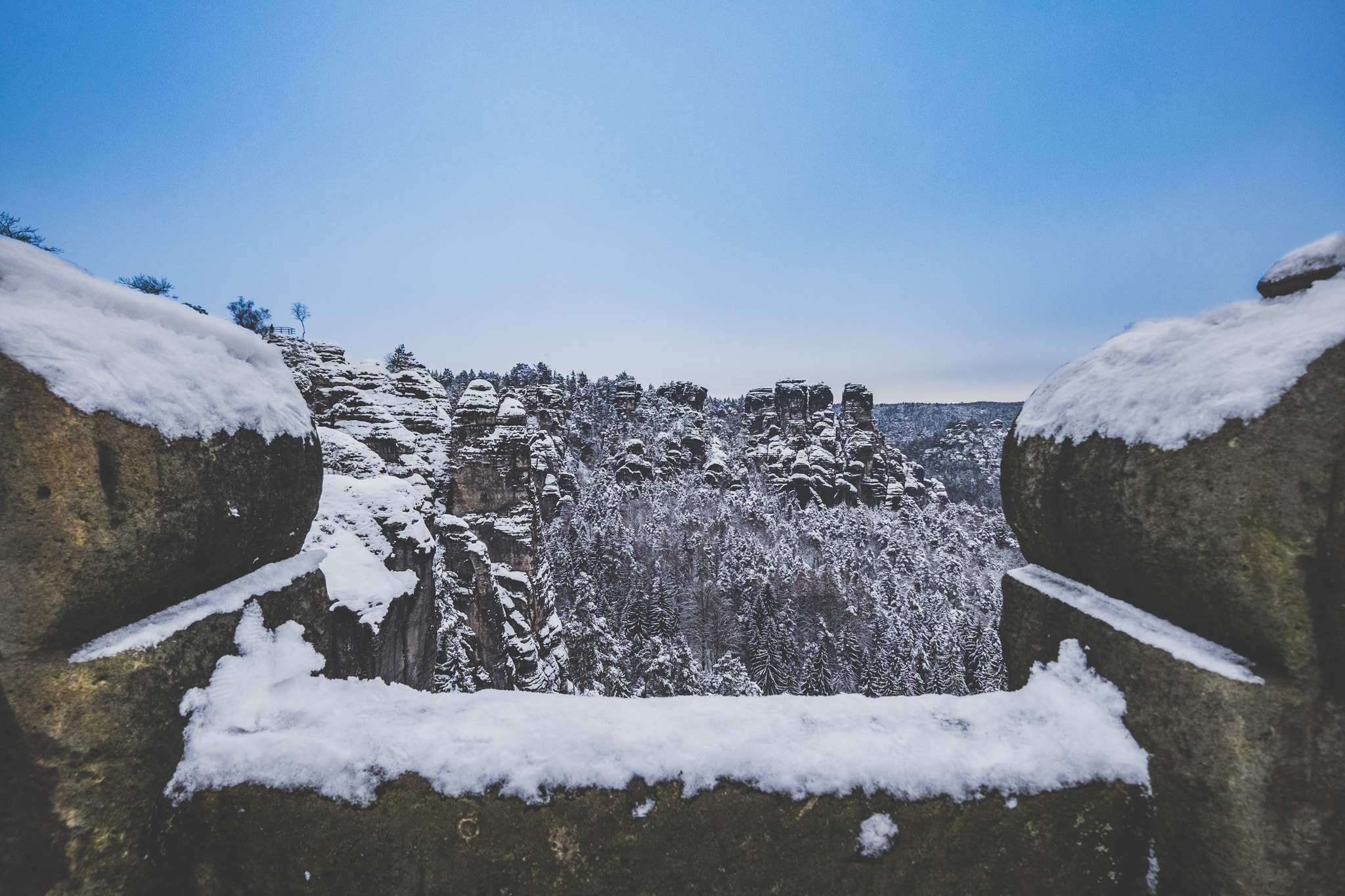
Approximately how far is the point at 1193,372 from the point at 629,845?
6.89 feet

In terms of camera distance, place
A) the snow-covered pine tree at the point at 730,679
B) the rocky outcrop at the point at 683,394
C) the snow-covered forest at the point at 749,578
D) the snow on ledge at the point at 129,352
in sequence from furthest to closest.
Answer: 1. the rocky outcrop at the point at 683,394
2. the snow-covered forest at the point at 749,578
3. the snow-covered pine tree at the point at 730,679
4. the snow on ledge at the point at 129,352

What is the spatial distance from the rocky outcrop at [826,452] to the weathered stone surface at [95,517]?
260ft

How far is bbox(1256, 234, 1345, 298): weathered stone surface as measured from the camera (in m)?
1.51

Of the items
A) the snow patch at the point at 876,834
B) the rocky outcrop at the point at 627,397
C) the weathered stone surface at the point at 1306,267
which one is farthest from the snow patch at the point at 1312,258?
the rocky outcrop at the point at 627,397

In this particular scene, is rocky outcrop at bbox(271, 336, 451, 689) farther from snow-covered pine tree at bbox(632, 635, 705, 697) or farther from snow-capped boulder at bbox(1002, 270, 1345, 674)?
snow-covered pine tree at bbox(632, 635, 705, 697)

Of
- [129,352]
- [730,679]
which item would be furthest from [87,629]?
[730,679]

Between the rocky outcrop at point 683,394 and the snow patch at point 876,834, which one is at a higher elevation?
the rocky outcrop at point 683,394

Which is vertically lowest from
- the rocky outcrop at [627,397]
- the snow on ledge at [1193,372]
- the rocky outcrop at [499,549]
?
the rocky outcrop at [499,549]

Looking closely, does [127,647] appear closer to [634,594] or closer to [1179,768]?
[1179,768]

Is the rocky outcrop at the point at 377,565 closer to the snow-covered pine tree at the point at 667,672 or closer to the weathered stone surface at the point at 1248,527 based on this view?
the weathered stone surface at the point at 1248,527

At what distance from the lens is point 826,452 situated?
85.8 metres

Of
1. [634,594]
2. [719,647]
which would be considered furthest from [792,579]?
[634,594]

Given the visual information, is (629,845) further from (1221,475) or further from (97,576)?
(1221,475)

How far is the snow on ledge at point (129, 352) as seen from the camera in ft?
4.58
